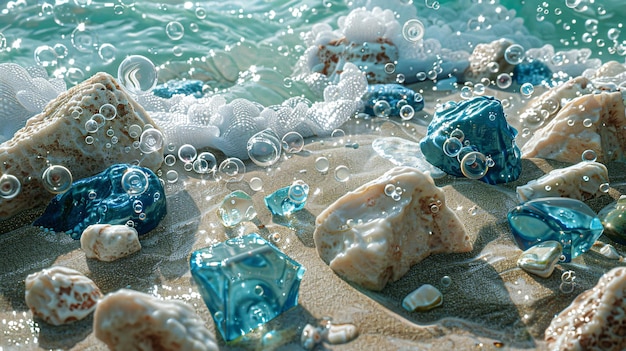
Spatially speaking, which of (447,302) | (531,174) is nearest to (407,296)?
(447,302)

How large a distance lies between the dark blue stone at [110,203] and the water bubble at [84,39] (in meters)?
2.04

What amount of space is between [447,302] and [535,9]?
196 inches

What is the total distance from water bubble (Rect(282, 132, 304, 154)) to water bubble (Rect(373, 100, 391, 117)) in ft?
2.79

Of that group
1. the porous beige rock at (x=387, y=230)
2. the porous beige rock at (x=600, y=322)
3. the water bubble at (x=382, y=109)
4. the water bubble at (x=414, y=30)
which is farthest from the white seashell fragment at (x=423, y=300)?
the water bubble at (x=414, y=30)

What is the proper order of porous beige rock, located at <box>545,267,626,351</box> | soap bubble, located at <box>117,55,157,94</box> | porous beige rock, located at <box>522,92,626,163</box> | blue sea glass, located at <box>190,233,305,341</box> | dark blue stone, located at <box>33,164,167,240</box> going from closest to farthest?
porous beige rock, located at <box>545,267,626,351</box>, blue sea glass, located at <box>190,233,305,341</box>, dark blue stone, located at <box>33,164,167,240</box>, porous beige rock, located at <box>522,92,626,163</box>, soap bubble, located at <box>117,55,157,94</box>

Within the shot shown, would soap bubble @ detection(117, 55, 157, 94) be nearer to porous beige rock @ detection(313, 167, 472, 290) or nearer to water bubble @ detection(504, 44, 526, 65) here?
porous beige rock @ detection(313, 167, 472, 290)

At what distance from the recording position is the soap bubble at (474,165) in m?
2.69

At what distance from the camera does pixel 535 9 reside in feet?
19.7

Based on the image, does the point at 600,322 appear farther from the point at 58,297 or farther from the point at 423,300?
the point at 58,297

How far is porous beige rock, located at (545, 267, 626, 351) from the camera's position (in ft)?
5.58

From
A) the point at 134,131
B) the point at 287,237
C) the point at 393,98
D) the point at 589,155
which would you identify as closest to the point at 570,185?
the point at 589,155

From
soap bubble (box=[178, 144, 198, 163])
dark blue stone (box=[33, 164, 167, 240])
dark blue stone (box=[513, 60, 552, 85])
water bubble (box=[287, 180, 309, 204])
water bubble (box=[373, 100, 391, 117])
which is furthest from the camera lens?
dark blue stone (box=[513, 60, 552, 85])

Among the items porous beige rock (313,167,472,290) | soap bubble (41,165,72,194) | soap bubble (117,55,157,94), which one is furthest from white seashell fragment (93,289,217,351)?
soap bubble (117,55,157,94)

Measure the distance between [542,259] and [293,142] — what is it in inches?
62.0
